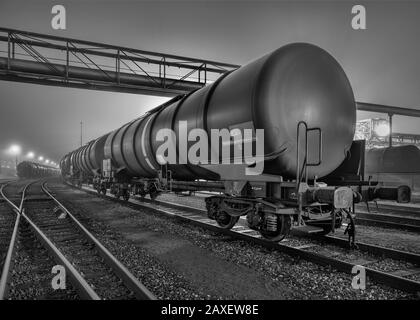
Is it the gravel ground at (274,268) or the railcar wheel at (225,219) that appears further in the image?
the railcar wheel at (225,219)

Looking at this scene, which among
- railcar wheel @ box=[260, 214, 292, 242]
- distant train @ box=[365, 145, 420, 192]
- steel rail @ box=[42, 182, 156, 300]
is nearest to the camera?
steel rail @ box=[42, 182, 156, 300]

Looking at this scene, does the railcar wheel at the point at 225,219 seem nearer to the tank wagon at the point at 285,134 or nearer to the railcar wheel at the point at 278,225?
the tank wagon at the point at 285,134

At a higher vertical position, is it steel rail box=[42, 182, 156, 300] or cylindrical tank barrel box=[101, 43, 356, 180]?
cylindrical tank barrel box=[101, 43, 356, 180]

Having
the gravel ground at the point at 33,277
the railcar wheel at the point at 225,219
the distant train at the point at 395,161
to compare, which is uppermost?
the distant train at the point at 395,161

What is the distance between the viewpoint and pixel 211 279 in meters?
4.82

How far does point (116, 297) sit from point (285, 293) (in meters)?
2.33

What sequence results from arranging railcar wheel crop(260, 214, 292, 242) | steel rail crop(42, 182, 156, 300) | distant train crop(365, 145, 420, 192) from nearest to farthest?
steel rail crop(42, 182, 156, 300) → railcar wheel crop(260, 214, 292, 242) → distant train crop(365, 145, 420, 192)

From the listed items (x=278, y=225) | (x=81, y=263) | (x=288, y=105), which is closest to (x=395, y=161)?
(x=278, y=225)

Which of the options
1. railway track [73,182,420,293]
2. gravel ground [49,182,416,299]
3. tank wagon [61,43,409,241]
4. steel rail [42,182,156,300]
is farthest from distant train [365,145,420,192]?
steel rail [42,182,156,300]

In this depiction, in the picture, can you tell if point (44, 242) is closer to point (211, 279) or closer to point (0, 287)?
point (0, 287)

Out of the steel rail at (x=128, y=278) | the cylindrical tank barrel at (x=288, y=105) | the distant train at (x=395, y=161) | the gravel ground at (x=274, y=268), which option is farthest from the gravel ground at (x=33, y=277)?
the distant train at (x=395, y=161)

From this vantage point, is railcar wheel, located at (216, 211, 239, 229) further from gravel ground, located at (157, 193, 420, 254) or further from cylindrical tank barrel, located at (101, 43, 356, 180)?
gravel ground, located at (157, 193, 420, 254)

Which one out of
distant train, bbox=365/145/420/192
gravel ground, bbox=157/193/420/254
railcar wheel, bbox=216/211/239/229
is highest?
distant train, bbox=365/145/420/192
